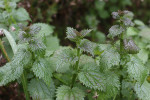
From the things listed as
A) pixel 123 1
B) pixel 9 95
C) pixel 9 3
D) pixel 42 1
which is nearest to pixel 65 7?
pixel 42 1

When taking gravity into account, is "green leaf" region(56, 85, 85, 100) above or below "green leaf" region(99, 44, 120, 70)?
below

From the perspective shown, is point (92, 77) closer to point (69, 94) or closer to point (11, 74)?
point (69, 94)

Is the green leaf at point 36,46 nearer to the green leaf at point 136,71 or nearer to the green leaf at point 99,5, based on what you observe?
the green leaf at point 136,71

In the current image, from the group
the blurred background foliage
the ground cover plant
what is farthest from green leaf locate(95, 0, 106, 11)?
the ground cover plant

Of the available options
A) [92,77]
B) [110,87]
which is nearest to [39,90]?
[92,77]

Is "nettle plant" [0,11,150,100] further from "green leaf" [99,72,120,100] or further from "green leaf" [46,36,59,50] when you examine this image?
"green leaf" [46,36,59,50]
